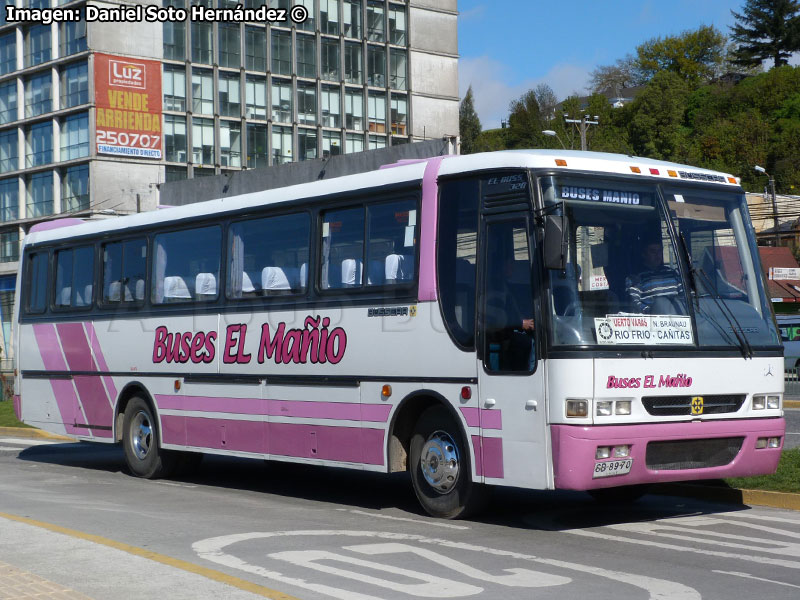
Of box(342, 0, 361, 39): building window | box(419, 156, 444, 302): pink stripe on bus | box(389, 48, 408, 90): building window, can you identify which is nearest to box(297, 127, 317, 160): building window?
box(342, 0, 361, 39): building window

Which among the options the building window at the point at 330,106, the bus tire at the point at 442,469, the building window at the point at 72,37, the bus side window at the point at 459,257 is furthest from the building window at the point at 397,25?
the bus tire at the point at 442,469

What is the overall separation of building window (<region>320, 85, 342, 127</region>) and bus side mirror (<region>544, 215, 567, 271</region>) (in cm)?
6927

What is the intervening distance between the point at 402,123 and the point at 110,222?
6751 cm

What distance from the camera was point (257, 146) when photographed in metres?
74.9

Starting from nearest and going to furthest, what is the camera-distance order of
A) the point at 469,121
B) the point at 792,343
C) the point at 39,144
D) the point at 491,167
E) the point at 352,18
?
the point at 491,167 < the point at 792,343 < the point at 39,144 < the point at 352,18 < the point at 469,121

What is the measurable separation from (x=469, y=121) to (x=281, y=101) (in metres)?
71.6

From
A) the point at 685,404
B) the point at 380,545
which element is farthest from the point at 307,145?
the point at 380,545

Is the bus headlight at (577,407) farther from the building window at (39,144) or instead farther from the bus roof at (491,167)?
the building window at (39,144)

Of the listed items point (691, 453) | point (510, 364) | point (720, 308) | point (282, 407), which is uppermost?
point (720, 308)

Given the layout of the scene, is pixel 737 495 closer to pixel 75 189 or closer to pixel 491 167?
pixel 491 167

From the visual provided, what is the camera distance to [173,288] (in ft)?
48.9

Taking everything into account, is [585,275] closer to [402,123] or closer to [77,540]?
[77,540]

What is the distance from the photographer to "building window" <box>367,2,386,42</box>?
8000 cm

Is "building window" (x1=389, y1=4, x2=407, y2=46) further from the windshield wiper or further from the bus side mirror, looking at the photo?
the bus side mirror
